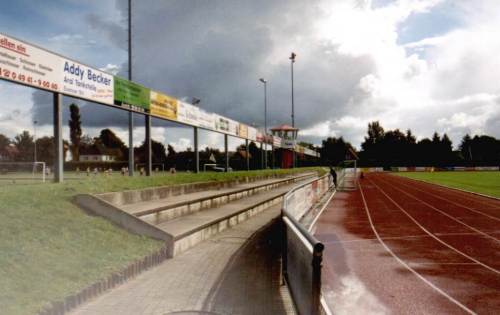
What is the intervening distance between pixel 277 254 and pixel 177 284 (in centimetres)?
343

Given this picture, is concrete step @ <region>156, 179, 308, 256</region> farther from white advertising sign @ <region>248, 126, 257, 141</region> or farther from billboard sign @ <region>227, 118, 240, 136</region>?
white advertising sign @ <region>248, 126, 257, 141</region>

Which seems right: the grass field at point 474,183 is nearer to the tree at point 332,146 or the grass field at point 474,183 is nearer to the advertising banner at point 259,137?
the advertising banner at point 259,137

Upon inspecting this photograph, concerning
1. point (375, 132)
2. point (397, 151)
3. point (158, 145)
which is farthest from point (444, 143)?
point (158, 145)

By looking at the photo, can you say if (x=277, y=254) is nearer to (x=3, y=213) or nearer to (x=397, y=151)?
(x=3, y=213)

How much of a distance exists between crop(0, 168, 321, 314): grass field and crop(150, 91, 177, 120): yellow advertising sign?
740 centimetres

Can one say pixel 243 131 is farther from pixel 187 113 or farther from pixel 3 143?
pixel 3 143

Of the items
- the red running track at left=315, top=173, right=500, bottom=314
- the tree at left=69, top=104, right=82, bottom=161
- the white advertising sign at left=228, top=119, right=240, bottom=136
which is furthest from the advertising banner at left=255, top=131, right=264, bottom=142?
the tree at left=69, top=104, right=82, bottom=161

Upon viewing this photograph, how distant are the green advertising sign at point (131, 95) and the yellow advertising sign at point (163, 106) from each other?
0.47 meters

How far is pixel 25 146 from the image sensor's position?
397 feet

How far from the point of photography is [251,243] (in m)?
11.2

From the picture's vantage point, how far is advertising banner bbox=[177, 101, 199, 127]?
64.2 ft

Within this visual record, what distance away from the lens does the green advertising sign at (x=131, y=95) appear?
1427 cm

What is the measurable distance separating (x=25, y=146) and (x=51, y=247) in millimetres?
129507

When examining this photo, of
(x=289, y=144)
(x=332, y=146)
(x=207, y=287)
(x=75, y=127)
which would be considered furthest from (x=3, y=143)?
(x=207, y=287)
